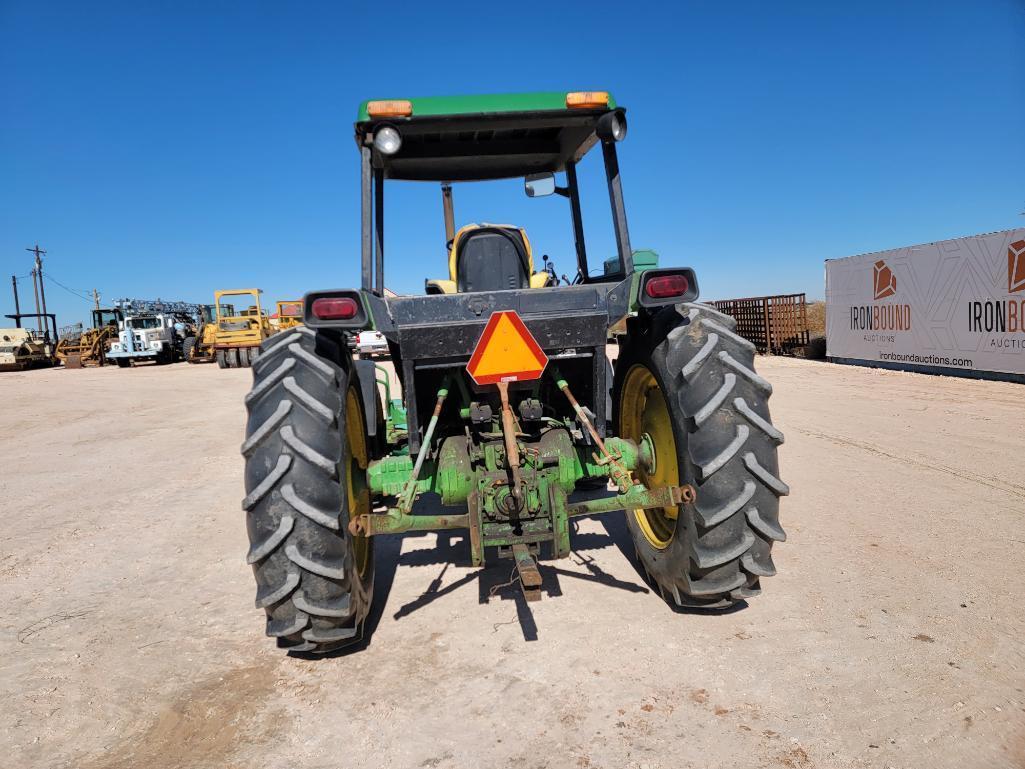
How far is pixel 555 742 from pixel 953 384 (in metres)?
11.7

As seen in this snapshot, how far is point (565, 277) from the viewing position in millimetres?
4895

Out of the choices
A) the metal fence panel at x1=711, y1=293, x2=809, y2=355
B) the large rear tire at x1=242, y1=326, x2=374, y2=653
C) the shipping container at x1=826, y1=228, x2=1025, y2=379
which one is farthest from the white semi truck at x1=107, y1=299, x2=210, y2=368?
the large rear tire at x1=242, y1=326, x2=374, y2=653

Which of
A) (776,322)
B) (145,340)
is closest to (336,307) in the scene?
(776,322)

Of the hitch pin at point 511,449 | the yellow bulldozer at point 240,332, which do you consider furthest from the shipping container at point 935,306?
the yellow bulldozer at point 240,332

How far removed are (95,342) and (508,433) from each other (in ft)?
116

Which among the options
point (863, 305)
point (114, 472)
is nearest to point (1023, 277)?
point (863, 305)

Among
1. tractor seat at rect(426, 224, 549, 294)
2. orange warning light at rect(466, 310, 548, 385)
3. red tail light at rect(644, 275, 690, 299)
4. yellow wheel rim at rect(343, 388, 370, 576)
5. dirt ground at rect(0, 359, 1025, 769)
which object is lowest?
dirt ground at rect(0, 359, 1025, 769)

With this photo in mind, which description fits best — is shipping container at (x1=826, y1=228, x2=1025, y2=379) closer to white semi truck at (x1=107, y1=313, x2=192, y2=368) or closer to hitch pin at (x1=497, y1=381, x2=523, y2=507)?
hitch pin at (x1=497, y1=381, x2=523, y2=507)

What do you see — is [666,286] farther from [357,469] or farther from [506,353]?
[357,469]

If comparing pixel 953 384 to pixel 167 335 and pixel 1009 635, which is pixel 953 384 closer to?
pixel 1009 635

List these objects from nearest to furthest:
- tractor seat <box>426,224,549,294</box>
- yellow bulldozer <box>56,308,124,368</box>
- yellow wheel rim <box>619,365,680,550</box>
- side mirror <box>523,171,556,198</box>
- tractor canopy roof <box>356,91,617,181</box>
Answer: tractor canopy roof <box>356,91,617,181</box> → yellow wheel rim <box>619,365,680,550</box> → tractor seat <box>426,224,549,294</box> → side mirror <box>523,171,556,198</box> → yellow bulldozer <box>56,308,124,368</box>

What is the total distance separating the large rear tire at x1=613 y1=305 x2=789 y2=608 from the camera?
2.82 metres

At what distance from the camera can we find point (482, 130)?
3381 mm

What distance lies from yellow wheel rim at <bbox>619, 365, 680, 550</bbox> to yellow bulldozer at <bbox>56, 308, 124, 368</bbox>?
111 feet
